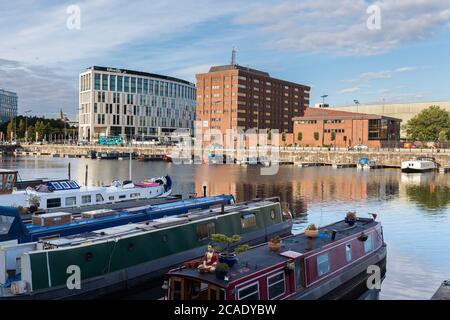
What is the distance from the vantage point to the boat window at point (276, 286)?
16.9m

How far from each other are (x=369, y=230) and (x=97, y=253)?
50.4 ft

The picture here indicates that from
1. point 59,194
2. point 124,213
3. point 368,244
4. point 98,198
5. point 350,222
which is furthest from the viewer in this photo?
point 98,198

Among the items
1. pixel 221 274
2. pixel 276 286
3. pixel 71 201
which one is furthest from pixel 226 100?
pixel 221 274

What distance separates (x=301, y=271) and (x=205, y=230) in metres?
9.42

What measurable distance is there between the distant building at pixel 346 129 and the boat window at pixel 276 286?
14552cm

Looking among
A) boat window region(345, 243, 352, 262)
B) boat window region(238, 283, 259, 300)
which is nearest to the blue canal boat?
boat window region(238, 283, 259, 300)

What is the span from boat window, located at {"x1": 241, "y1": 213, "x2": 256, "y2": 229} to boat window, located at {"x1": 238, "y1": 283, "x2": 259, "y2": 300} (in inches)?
567

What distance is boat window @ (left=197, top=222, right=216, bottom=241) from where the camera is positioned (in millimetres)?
26844

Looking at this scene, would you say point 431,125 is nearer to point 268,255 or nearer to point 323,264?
point 323,264

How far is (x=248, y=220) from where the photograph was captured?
103 feet

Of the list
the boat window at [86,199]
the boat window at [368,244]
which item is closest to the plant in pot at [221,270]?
the boat window at [368,244]

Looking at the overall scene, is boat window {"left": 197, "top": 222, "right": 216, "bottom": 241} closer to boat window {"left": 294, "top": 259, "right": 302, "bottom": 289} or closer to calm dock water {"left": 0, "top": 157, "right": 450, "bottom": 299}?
boat window {"left": 294, "top": 259, "right": 302, "bottom": 289}
